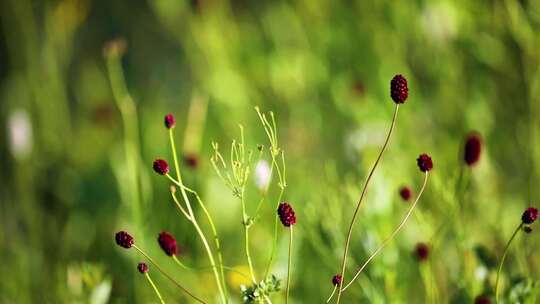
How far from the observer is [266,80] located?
1062mm

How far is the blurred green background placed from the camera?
65 centimetres

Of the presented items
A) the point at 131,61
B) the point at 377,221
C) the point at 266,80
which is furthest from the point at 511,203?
the point at 131,61

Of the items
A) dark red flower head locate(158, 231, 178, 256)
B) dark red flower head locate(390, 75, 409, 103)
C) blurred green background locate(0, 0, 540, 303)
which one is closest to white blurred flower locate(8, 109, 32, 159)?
blurred green background locate(0, 0, 540, 303)

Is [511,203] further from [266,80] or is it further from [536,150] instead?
[266,80]

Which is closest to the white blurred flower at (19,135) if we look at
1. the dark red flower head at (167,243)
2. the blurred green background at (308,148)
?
the blurred green background at (308,148)

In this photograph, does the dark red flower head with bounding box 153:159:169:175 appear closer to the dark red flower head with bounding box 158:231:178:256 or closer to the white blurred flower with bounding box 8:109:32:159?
the dark red flower head with bounding box 158:231:178:256

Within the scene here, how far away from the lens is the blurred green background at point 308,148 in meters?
0.65

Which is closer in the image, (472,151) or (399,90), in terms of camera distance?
(399,90)

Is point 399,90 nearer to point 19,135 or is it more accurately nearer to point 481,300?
point 481,300

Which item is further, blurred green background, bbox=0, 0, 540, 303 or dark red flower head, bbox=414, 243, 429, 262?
blurred green background, bbox=0, 0, 540, 303

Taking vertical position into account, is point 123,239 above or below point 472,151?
below

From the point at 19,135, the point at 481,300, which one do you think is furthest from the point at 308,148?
the point at 481,300

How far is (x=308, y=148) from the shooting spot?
3.31 feet

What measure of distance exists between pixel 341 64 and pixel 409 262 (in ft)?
1.24
